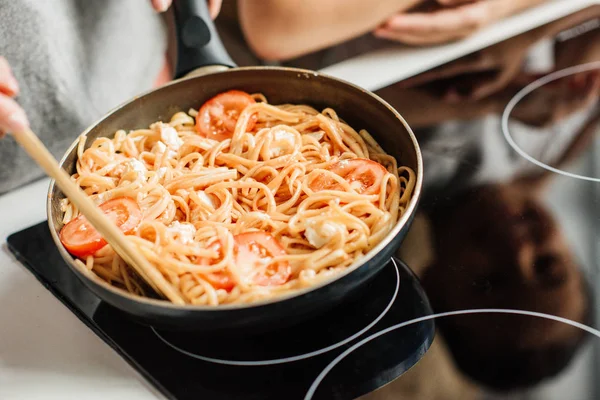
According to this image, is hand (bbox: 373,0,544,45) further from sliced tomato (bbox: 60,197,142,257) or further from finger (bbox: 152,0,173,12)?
sliced tomato (bbox: 60,197,142,257)

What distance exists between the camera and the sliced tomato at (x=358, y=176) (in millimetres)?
914

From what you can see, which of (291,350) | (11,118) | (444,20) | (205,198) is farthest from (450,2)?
(11,118)

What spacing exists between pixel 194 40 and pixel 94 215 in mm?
499

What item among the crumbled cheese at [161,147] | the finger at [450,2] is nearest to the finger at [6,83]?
the crumbled cheese at [161,147]

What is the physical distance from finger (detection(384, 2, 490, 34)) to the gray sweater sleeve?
607mm

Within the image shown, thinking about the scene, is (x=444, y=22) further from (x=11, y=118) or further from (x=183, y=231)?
(x=11, y=118)

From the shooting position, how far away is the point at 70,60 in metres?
1.31

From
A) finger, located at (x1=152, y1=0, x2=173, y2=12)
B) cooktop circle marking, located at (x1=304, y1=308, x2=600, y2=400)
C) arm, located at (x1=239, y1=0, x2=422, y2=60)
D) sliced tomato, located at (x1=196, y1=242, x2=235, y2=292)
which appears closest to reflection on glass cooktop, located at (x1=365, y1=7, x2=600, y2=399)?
cooktop circle marking, located at (x1=304, y1=308, x2=600, y2=400)

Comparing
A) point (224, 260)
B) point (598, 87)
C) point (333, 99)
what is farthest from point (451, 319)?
point (598, 87)

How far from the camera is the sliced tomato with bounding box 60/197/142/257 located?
2.73ft

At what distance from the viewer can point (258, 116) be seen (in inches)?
43.4

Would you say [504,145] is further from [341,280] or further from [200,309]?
[200,309]

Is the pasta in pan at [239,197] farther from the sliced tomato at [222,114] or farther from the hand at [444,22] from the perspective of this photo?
the hand at [444,22]

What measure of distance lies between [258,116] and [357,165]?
0.25 meters
